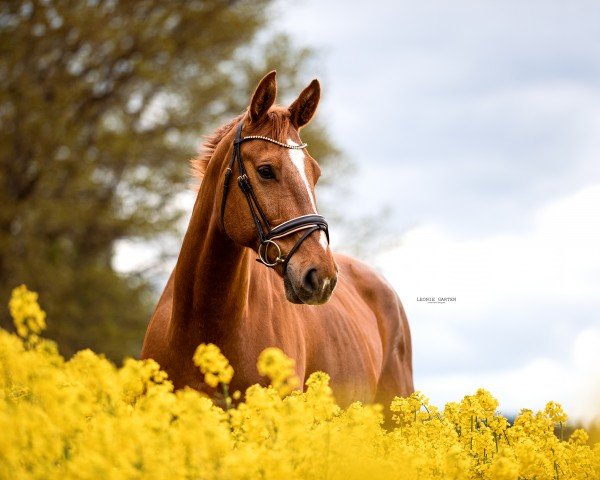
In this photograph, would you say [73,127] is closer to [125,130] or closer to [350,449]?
[125,130]

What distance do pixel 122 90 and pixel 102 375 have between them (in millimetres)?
17157

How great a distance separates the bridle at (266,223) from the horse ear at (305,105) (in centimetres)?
34

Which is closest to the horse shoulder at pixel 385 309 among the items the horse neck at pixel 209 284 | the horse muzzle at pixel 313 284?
the horse neck at pixel 209 284

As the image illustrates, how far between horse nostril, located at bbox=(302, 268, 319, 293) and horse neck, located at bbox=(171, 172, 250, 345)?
0.72 m

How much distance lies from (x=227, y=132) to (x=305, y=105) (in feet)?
1.74

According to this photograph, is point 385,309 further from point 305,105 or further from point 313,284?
point 313,284

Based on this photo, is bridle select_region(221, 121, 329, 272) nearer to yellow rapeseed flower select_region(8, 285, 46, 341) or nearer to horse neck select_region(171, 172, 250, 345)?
horse neck select_region(171, 172, 250, 345)

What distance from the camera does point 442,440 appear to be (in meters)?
4.17

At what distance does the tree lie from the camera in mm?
17688

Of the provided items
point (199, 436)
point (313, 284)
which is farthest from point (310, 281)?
point (199, 436)

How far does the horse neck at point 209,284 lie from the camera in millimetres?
5000

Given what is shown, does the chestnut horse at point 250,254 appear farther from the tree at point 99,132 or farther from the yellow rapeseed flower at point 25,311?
the tree at point 99,132

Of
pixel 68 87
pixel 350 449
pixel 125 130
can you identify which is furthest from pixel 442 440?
pixel 125 130

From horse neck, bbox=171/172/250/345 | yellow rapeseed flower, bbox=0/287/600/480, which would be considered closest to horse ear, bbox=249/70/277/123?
horse neck, bbox=171/172/250/345
